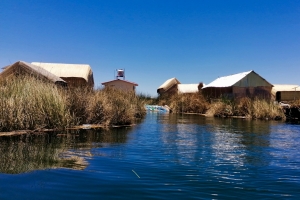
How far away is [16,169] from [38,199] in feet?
5.06

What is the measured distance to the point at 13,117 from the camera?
9.17m

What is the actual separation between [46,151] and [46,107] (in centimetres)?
363

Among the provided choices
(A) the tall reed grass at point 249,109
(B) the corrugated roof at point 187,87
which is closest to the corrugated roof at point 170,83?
(B) the corrugated roof at point 187,87

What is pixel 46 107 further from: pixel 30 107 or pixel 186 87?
pixel 186 87

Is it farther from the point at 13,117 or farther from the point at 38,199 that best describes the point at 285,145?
the point at 13,117

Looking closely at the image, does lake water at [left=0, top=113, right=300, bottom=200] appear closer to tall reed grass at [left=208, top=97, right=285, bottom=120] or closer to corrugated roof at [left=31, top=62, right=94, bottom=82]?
tall reed grass at [left=208, top=97, right=285, bottom=120]

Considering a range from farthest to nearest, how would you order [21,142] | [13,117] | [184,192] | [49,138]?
1. [13,117]
2. [49,138]
3. [21,142]
4. [184,192]

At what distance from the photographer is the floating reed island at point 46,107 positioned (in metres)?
9.17

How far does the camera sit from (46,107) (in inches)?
389

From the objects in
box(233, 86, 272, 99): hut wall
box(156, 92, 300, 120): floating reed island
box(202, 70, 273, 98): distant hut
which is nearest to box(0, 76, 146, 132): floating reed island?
box(156, 92, 300, 120): floating reed island

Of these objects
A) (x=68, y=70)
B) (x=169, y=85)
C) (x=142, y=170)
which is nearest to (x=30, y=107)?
(x=142, y=170)

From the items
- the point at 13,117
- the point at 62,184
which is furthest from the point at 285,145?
the point at 13,117

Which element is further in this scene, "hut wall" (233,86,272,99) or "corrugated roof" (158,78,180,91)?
"corrugated roof" (158,78,180,91)

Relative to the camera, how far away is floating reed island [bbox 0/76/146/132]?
9.17 m
